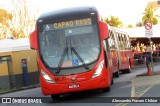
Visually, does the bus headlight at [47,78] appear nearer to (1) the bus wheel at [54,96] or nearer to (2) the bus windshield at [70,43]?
(2) the bus windshield at [70,43]

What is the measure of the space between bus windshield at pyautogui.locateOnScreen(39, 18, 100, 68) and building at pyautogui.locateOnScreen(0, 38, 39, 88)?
18972 mm

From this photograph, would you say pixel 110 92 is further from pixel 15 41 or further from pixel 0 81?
pixel 15 41

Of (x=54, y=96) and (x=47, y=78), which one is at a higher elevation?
(x=47, y=78)

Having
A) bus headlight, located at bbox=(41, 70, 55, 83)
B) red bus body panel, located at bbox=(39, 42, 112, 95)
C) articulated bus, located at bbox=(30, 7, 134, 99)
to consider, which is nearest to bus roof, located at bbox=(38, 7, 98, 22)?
articulated bus, located at bbox=(30, 7, 134, 99)

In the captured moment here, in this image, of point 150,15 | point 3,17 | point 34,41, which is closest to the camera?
point 34,41

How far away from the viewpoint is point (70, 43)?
51.8 ft

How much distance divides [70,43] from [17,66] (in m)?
20.7

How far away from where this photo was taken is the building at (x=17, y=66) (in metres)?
35.0

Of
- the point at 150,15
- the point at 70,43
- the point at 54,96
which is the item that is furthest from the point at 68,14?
the point at 150,15

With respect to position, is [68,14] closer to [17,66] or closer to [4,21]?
[17,66]

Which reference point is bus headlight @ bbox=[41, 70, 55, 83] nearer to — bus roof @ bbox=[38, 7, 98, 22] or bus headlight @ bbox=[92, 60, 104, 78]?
bus headlight @ bbox=[92, 60, 104, 78]

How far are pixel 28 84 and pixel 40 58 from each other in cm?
2017

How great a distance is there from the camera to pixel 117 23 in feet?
289

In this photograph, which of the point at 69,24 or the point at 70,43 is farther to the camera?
the point at 69,24
